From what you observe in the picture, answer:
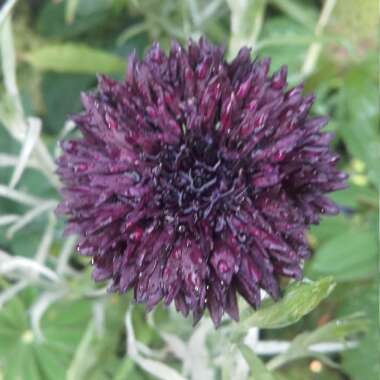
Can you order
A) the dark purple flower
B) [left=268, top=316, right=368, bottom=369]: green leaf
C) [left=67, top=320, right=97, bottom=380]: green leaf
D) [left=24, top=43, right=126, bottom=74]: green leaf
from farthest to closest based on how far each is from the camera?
[left=24, top=43, right=126, bottom=74]: green leaf, [left=67, top=320, right=97, bottom=380]: green leaf, [left=268, top=316, right=368, bottom=369]: green leaf, the dark purple flower

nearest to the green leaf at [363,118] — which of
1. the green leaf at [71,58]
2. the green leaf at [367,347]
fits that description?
the green leaf at [367,347]

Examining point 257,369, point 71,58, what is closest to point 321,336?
point 257,369

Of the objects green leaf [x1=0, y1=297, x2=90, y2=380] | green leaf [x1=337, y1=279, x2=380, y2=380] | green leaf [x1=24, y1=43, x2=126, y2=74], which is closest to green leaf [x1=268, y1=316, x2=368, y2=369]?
green leaf [x1=337, y1=279, x2=380, y2=380]

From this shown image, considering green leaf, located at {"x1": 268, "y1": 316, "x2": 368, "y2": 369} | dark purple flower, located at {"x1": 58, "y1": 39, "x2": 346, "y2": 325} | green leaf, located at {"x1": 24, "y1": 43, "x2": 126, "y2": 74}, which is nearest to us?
dark purple flower, located at {"x1": 58, "y1": 39, "x2": 346, "y2": 325}

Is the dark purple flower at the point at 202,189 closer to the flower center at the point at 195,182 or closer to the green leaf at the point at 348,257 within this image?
the flower center at the point at 195,182

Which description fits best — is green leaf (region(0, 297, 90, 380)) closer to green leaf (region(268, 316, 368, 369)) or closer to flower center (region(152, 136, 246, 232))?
green leaf (region(268, 316, 368, 369))
